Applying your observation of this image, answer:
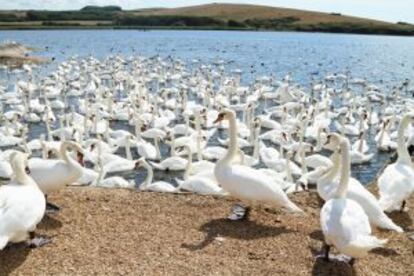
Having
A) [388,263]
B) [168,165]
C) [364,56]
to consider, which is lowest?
[364,56]

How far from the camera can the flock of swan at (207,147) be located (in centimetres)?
753

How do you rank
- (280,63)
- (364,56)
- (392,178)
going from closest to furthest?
(392,178)
(280,63)
(364,56)

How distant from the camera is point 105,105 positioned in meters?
Result: 26.4

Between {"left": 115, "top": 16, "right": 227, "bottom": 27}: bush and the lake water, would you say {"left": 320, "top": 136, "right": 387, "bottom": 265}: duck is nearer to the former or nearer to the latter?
the lake water

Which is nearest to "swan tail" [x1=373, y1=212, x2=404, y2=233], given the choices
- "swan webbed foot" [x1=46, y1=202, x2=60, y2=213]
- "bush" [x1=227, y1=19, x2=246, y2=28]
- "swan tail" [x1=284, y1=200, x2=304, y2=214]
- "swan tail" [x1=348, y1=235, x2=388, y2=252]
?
"swan tail" [x1=284, y1=200, x2=304, y2=214]

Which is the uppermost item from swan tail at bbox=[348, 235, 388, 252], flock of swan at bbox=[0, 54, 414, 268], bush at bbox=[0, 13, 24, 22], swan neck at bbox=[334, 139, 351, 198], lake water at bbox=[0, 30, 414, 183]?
swan neck at bbox=[334, 139, 351, 198]

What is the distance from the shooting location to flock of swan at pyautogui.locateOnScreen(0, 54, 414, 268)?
7.53 meters

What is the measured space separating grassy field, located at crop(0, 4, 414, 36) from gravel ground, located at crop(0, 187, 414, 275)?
95.4 meters

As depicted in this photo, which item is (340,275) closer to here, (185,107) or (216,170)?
(216,170)

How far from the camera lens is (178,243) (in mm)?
7738

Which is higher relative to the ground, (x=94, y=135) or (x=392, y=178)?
(x=392, y=178)

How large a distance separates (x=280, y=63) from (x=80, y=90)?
24.2 metres

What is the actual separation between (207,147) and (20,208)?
503 inches

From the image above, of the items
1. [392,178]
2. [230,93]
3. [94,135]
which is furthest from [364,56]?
[392,178]
